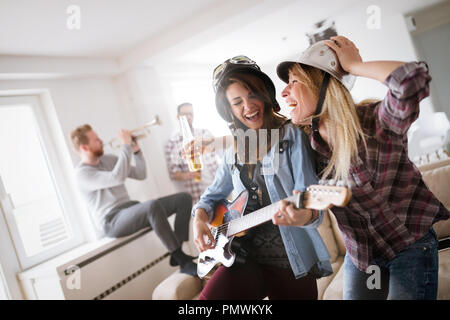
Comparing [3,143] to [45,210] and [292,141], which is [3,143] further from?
[292,141]

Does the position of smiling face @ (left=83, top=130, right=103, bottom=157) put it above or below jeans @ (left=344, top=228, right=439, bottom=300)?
above

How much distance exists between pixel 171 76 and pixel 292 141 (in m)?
2.76

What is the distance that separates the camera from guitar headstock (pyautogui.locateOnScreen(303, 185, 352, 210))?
2.10 ft

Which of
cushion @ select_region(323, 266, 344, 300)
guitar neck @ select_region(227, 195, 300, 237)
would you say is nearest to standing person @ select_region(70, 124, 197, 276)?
cushion @ select_region(323, 266, 344, 300)

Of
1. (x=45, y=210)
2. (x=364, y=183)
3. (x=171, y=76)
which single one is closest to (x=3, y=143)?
(x=45, y=210)

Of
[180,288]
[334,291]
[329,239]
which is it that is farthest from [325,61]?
[180,288]

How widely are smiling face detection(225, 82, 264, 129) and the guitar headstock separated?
241 millimetres

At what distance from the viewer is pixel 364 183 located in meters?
0.77

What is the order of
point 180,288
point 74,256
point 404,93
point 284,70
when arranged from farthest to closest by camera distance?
point 74,256 < point 180,288 < point 284,70 < point 404,93

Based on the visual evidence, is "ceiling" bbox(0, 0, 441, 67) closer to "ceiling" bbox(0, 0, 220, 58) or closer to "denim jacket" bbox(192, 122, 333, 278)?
"ceiling" bbox(0, 0, 220, 58)

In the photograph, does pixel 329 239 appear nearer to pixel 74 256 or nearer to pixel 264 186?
pixel 264 186

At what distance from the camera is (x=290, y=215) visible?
0.72 metres

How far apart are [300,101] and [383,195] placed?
0.31 m

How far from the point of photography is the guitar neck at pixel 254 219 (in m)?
0.79
